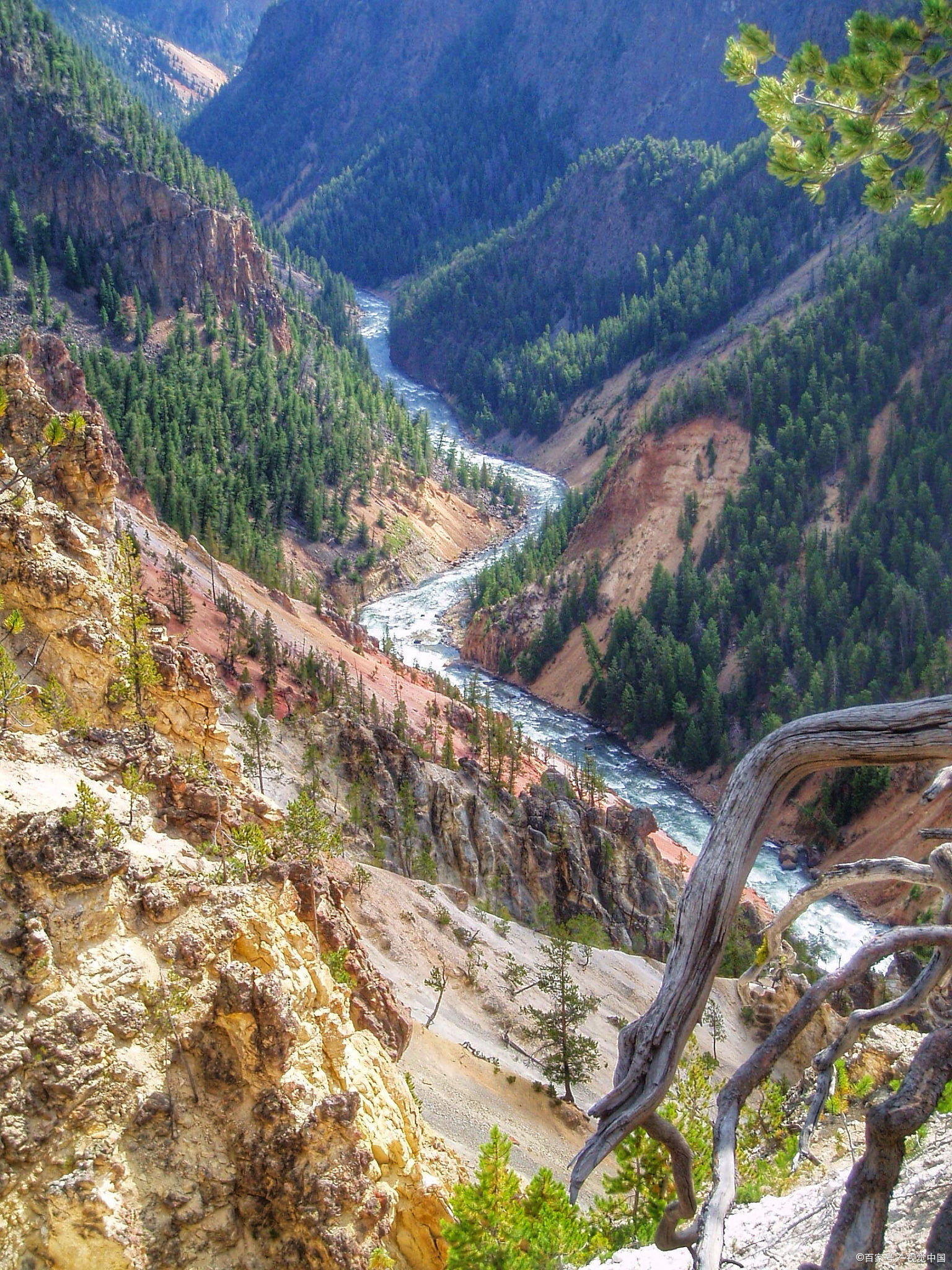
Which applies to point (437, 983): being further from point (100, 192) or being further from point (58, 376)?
point (100, 192)

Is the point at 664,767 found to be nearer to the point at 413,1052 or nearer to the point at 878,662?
the point at 878,662

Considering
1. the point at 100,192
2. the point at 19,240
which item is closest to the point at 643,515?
the point at 19,240

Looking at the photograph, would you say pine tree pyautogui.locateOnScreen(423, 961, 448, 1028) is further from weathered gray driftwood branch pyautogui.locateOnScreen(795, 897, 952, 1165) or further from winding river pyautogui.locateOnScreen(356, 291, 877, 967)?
weathered gray driftwood branch pyautogui.locateOnScreen(795, 897, 952, 1165)

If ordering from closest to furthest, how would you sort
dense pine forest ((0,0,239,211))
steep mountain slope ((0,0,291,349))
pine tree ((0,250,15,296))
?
pine tree ((0,250,15,296)), steep mountain slope ((0,0,291,349)), dense pine forest ((0,0,239,211))

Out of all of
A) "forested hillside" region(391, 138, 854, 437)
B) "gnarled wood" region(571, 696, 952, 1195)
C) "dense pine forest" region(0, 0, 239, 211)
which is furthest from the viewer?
"forested hillside" region(391, 138, 854, 437)

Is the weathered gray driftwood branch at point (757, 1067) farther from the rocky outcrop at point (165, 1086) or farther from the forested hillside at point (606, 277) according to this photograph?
the forested hillside at point (606, 277)

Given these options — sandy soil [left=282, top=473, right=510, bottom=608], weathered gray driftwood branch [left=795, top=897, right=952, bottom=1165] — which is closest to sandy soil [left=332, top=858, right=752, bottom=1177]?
weathered gray driftwood branch [left=795, top=897, right=952, bottom=1165]
